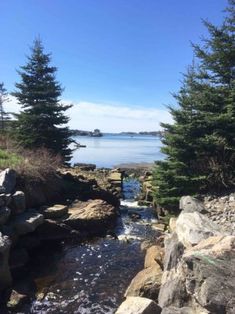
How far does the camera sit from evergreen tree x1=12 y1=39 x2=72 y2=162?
80.1 feet

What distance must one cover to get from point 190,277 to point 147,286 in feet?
7.53

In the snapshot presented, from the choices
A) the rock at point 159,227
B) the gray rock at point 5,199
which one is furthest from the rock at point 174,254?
the rock at point 159,227

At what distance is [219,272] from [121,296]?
13.1 ft

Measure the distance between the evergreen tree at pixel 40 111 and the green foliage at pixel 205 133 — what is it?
35.6 feet

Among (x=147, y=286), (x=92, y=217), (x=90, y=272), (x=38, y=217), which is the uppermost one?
(x=38, y=217)

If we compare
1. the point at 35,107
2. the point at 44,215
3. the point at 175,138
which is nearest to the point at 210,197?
the point at 175,138

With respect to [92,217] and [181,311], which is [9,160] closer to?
[92,217]

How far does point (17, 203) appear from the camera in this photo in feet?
43.9

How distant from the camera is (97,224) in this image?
15.0 meters

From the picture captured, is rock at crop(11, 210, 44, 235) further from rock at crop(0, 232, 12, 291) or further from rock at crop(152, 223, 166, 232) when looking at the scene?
rock at crop(152, 223, 166, 232)

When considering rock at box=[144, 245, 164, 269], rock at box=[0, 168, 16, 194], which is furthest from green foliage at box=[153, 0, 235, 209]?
rock at box=[0, 168, 16, 194]

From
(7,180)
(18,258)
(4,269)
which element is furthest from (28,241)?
(4,269)

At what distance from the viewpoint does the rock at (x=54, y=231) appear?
45.8 ft

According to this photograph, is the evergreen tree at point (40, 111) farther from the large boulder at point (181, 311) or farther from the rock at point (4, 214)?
the large boulder at point (181, 311)
